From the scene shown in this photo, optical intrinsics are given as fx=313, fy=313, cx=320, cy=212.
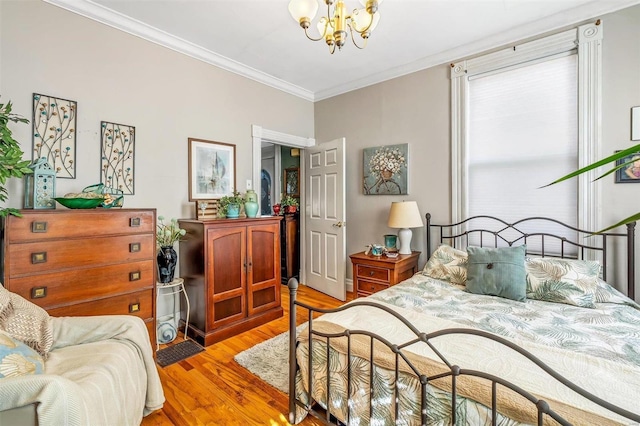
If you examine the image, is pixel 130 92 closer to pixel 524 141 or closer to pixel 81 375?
pixel 81 375

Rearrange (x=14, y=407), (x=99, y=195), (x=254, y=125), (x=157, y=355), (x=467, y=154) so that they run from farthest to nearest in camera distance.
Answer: (x=254, y=125)
(x=467, y=154)
(x=157, y=355)
(x=99, y=195)
(x=14, y=407)

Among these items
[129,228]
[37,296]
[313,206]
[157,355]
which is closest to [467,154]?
[313,206]

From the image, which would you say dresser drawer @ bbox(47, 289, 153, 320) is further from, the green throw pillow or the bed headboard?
the bed headboard

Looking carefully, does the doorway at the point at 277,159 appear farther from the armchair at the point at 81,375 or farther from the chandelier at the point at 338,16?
the armchair at the point at 81,375

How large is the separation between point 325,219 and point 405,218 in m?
1.23

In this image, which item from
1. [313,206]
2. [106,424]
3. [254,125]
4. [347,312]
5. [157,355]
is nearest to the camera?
[106,424]

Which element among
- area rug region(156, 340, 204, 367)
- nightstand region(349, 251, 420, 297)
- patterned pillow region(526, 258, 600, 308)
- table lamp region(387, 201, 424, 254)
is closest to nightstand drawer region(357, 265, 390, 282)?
nightstand region(349, 251, 420, 297)

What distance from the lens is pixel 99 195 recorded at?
2.27 metres

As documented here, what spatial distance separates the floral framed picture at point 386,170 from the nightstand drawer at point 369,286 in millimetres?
1132

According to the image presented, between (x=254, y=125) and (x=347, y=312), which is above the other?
(x=254, y=125)

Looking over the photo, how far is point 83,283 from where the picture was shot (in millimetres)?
2117

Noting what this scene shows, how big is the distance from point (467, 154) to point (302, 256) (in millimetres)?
2580

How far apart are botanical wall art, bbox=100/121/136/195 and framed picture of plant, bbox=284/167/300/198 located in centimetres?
305

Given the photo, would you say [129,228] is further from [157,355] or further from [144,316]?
[157,355]
